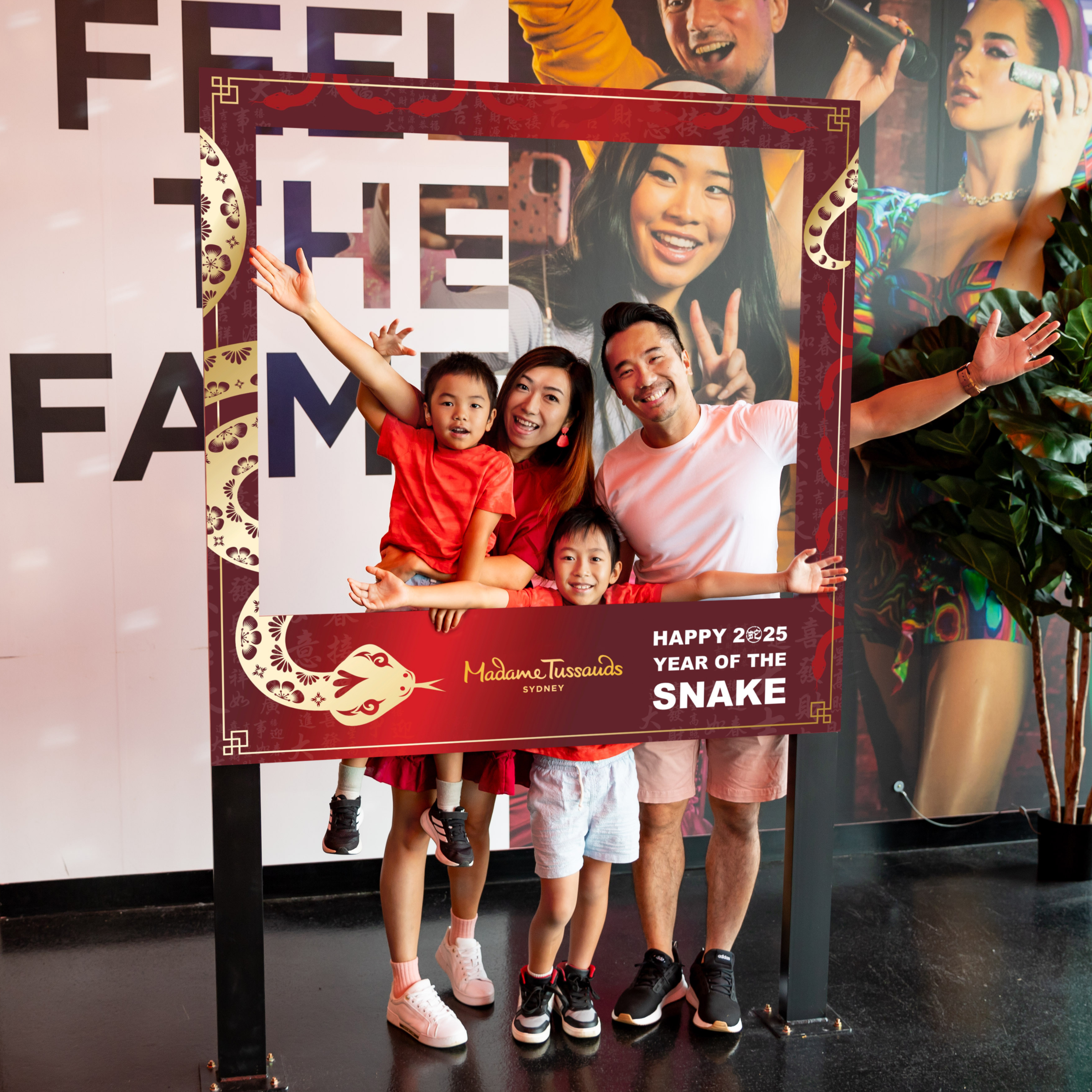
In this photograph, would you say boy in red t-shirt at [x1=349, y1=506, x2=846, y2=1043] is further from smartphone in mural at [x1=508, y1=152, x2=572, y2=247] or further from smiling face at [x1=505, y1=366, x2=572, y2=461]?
smartphone in mural at [x1=508, y1=152, x2=572, y2=247]

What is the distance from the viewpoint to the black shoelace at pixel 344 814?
8.08 feet

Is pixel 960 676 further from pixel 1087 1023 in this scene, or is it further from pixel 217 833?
pixel 217 833

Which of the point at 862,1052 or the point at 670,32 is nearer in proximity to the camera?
the point at 862,1052

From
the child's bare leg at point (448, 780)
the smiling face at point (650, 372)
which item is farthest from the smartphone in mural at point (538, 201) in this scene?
the child's bare leg at point (448, 780)

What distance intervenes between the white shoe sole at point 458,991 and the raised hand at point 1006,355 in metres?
1.96

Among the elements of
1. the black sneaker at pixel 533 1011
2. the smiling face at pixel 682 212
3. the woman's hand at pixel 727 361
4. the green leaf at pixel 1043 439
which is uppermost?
the smiling face at pixel 682 212

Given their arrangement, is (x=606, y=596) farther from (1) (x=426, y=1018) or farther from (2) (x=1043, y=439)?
(2) (x=1043, y=439)

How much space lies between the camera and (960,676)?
3.67m

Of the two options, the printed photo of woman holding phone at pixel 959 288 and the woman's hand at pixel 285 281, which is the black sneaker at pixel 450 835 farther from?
the printed photo of woman holding phone at pixel 959 288

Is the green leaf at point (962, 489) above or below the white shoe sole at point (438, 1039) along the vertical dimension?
above

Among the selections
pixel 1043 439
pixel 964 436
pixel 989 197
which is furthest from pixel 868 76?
pixel 1043 439

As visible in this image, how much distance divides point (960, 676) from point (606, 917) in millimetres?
1547

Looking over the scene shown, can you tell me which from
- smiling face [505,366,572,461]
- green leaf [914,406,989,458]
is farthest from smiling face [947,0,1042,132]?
smiling face [505,366,572,461]

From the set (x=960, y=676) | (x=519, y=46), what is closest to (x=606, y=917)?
(x=960, y=676)
